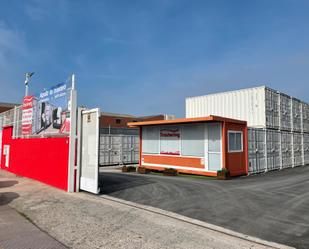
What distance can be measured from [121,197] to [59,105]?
14.0 feet

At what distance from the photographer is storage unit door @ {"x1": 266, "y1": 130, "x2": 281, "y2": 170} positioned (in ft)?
53.6

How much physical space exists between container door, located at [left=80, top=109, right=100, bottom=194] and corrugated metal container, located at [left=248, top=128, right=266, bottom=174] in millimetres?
9532

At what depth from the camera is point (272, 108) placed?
55.3 feet

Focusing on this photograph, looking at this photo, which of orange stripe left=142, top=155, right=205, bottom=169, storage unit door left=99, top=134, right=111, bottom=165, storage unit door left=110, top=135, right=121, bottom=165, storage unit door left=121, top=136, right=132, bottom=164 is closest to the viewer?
orange stripe left=142, top=155, right=205, bottom=169

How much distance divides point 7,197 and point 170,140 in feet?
29.9

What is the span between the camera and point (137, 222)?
5645 millimetres

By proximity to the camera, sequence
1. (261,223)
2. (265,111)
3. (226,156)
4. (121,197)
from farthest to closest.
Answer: (265,111) < (226,156) < (121,197) < (261,223)

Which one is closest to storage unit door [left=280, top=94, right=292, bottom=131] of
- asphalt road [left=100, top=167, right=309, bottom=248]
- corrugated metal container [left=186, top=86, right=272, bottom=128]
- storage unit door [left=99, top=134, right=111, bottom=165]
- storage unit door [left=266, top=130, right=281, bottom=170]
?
storage unit door [left=266, top=130, right=281, bottom=170]

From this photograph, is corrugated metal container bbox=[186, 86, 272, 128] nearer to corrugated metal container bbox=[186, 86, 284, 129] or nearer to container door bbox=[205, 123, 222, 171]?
corrugated metal container bbox=[186, 86, 284, 129]

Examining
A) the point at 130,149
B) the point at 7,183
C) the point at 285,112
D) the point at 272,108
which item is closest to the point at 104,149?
the point at 130,149

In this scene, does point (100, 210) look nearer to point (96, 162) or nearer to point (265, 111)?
point (96, 162)

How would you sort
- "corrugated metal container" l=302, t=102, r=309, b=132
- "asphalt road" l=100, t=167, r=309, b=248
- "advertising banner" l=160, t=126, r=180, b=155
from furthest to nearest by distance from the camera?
"corrugated metal container" l=302, t=102, r=309, b=132 < "advertising banner" l=160, t=126, r=180, b=155 < "asphalt road" l=100, t=167, r=309, b=248

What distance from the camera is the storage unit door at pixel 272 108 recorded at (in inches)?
646

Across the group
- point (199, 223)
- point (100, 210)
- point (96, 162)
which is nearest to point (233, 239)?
point (199, 223)
